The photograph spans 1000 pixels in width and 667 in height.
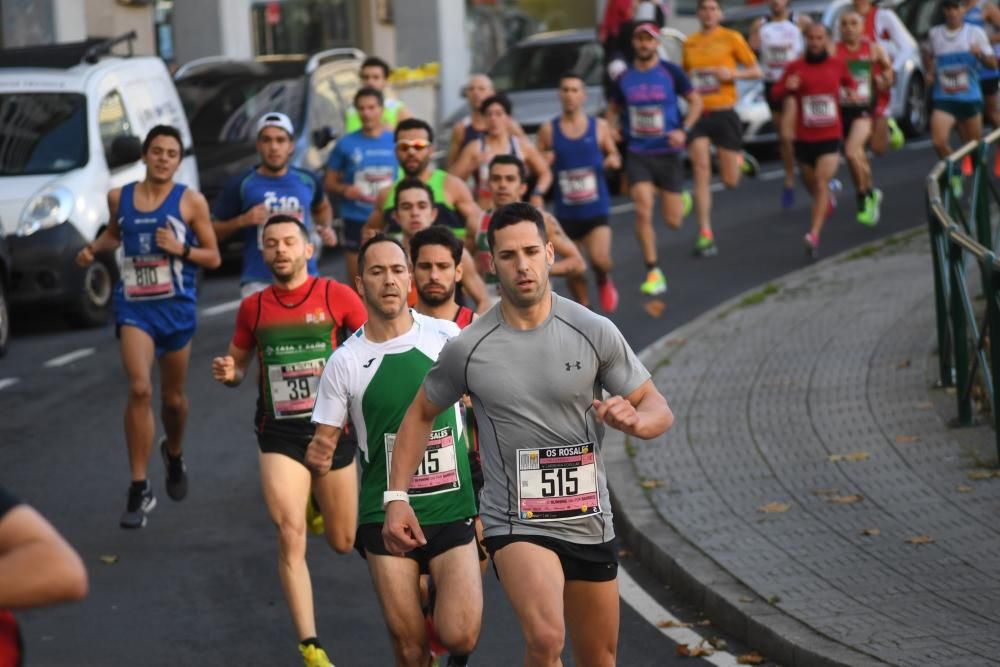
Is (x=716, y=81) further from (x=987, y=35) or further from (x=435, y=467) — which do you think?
(x=435, y=467)

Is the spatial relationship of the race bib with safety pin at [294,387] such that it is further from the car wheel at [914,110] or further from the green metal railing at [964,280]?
the car wheel at [914,110]

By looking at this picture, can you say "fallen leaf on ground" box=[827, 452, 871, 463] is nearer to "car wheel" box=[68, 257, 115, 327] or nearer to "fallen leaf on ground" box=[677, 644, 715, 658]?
"fallen leaf on ground" box=[677, 644, 715, 658]

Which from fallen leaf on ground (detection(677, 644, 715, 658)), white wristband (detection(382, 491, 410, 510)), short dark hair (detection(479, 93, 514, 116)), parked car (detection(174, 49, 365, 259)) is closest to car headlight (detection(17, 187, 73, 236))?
parked car (detection(174, 49, 365, 259))

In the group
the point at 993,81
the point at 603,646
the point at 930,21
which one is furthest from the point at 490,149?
the point at 930,21

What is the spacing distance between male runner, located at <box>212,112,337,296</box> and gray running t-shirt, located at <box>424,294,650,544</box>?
4.52 metres

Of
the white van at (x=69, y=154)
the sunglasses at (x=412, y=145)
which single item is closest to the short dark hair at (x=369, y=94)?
the white van at (x=69, y=154)

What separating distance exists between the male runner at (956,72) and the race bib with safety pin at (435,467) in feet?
42.2

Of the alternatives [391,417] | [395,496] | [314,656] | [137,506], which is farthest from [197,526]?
[395,496]

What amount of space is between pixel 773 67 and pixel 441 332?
48.6 ft

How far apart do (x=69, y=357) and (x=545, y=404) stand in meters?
8.82

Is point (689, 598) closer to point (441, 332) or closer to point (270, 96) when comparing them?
point (441, 332)

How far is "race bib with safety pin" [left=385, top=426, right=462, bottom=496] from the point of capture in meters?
6.71

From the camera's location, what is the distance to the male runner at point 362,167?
43.6ft

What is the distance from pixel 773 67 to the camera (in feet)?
69.6
